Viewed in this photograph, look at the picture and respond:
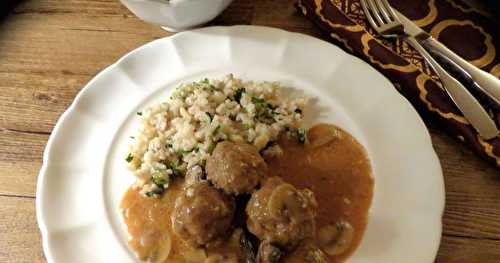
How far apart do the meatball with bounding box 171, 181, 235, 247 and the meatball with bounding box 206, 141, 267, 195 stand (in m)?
0.05

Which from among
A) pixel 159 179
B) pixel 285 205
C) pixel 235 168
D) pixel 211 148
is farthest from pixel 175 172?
pixel 285 205

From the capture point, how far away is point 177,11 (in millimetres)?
2381

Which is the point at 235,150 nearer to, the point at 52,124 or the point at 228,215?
the point at 228,215

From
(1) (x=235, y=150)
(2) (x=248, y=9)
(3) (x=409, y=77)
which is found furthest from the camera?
(2) (x=248, y=9)

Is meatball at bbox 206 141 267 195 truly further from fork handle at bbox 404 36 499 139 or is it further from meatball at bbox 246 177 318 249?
fork handle at bbox 404 36 499 139

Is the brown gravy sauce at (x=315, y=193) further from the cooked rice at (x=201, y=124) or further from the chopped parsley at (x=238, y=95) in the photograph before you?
the chopped parsley at (x=238, y=95)

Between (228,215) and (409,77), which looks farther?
(409,77)

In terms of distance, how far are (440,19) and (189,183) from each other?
1.46 metres

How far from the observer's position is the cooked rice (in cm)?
207

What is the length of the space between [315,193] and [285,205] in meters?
0.33

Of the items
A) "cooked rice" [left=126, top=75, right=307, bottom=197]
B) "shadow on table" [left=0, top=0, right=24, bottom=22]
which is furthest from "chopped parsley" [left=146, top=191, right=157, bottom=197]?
"shadow on table" [left=0, top=0, right=24, bottom=22]

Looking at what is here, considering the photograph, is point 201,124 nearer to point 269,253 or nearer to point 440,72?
point 269,253

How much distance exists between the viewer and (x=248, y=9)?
2814 mm

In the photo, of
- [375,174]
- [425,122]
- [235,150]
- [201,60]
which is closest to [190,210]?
[235,150]
